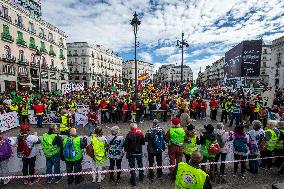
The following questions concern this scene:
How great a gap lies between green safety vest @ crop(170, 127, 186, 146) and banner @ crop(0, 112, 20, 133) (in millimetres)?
10561

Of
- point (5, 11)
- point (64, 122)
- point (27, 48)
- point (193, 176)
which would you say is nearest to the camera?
point (193, 176)

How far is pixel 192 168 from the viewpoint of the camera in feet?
10.3

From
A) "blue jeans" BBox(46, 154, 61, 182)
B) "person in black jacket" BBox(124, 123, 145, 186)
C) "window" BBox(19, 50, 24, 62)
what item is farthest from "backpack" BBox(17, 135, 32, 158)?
"window" BBox(19, 50, 24, 62)

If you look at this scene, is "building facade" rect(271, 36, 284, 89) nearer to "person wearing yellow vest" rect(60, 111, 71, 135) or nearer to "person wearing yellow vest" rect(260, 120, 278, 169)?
"person wearing yellow vest" rect(260, 120, 278, 169)

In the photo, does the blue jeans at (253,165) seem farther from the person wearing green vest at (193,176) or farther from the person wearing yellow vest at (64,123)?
the person wearing yellow vest at (64,123)

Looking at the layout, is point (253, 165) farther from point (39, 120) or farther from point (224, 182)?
point (39, 120)

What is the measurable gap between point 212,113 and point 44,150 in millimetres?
11715

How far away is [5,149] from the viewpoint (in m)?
5.43

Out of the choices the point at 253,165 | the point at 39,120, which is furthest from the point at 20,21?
the point at 253,165

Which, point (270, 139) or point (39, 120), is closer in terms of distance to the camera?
point (270, 139)

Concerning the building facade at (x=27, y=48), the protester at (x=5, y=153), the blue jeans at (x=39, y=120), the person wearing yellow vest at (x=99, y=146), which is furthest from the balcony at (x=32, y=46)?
the person wearing yellow vest at (x=99, y=146)

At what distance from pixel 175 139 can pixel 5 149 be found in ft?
15.2

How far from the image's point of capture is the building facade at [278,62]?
40.2 meters

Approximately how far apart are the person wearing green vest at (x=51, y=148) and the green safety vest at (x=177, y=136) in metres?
3.09
